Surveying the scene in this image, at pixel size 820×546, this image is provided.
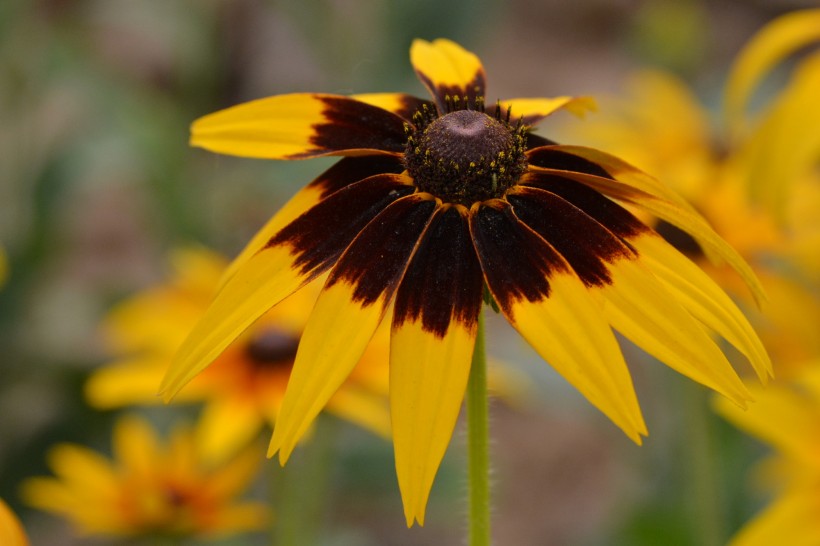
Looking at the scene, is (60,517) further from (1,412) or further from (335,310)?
(335,310)

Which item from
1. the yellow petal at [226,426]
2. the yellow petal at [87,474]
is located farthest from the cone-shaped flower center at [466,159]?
the yellow petal at [87,474]

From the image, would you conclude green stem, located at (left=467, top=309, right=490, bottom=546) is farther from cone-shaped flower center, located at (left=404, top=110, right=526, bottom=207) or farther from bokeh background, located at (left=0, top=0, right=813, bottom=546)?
bokeh background, located at (left=0, top=0, right=813, bottom=546)

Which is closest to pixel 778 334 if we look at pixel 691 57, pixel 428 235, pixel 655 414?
pixel 655 414

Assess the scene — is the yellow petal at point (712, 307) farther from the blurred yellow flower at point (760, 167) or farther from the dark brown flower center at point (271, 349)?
the dark brown flower center at point (271, 349)

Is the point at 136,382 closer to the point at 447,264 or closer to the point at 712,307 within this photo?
the point at 447,264

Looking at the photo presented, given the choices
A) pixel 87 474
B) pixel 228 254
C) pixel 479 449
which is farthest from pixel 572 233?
pixel 228 254
